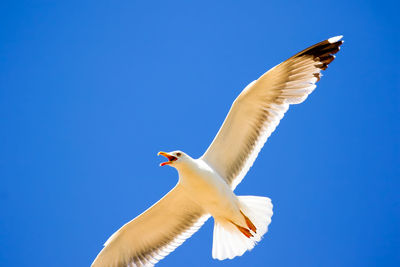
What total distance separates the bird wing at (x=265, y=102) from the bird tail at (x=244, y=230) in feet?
1.52

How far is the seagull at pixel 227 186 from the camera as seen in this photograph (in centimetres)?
662

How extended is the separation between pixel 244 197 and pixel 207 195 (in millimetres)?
429

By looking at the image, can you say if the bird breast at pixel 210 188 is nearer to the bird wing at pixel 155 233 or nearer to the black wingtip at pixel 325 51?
the bird wing at pixel 155 233

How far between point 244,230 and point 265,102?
59.5 inches

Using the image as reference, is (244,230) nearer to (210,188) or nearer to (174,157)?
(210,188)

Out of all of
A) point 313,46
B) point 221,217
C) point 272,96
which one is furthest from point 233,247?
point 313,46

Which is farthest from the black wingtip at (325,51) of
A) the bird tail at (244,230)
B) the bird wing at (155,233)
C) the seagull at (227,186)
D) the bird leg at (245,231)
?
the bird wing at (155,233)

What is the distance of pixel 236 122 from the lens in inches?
272

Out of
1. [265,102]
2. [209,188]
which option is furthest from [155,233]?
[265,102]

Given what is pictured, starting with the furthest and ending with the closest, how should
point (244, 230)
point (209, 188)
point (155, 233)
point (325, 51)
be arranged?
point (155, 233) → point (325, 51) → point (244, 230) → point (209, 188)

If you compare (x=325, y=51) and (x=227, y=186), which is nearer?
(x=227, y=186)

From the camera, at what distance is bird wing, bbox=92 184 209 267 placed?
7.01 m

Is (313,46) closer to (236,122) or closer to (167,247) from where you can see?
(236,122)

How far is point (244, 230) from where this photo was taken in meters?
6.75
